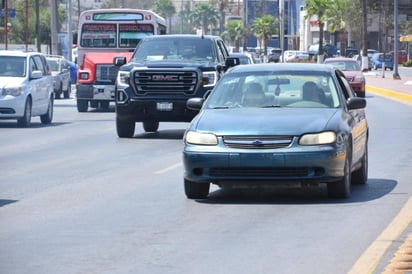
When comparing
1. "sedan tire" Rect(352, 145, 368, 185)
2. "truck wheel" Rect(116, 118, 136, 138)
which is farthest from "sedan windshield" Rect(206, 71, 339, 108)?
"truck wheel" Rect(116, 118, 136, 138)

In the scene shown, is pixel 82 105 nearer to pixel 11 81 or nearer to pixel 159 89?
pixel 11 81

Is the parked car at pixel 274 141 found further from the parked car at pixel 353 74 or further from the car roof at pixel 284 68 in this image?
the parked car at pixel 353 74

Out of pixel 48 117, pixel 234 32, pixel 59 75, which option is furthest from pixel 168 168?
pixel 234 32

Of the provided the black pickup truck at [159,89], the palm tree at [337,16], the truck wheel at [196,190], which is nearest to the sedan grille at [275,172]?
the truck wheel at [196,190]

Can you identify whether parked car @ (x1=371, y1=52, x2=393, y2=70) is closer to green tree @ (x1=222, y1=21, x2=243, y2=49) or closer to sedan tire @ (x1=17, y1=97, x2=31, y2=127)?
green tree @ (x1=222, y1=21, x2=243, y2=49)

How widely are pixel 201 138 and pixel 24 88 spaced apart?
1561cm

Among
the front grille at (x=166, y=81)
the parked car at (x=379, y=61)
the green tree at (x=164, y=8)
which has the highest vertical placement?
the green tree at (x=164, y=8)

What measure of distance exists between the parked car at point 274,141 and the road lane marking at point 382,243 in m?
1.02

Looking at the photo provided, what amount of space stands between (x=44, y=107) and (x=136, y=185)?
1499cm

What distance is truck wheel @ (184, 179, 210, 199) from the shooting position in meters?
13.4

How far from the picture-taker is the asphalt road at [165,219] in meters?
9.41

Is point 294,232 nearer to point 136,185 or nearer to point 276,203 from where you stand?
point 276,203

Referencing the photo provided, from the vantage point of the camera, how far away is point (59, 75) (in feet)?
155

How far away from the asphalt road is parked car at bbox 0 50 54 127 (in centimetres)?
790
